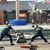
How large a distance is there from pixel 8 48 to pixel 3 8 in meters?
19.0

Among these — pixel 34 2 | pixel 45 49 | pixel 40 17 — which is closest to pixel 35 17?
pixel 40 17

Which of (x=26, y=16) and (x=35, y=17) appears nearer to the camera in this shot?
→ (x=35, y=17)

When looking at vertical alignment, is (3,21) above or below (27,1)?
below

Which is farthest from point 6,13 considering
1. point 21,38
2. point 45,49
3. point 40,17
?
point 45,49

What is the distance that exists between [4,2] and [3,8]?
1.33m

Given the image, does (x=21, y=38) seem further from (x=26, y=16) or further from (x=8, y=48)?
(x=26, y=16)

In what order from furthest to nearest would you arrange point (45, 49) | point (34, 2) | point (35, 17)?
point (34, 2), point (35, 17), point (45, 49)

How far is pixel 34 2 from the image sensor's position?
96.8 ft

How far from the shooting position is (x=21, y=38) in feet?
41.8

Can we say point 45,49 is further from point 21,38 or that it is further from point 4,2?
point 4,2

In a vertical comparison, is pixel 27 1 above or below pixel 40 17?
above

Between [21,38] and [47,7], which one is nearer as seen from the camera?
[21,38]

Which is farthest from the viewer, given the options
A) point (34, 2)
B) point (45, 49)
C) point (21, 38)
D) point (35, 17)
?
point (34, 2)

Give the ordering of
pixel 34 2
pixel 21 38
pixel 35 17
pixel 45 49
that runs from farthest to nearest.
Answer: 1. pixel 34 2
2. pixel 35 17
3. pixel 21 38
4. pixel 45 49
